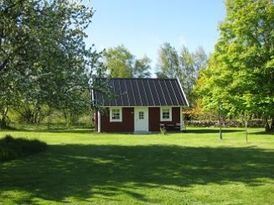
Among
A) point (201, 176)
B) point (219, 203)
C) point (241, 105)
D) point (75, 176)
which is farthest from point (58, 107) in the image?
point (241, 105)

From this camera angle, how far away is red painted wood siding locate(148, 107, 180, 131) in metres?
47.3

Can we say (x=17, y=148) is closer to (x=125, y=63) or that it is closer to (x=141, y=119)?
(x=141, y=119)

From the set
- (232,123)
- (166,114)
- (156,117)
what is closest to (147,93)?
(156,117)

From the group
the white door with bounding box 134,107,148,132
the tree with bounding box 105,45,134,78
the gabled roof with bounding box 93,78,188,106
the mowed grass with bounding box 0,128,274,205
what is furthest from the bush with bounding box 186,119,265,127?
the mowed grass with bounding box 0,128,274,205

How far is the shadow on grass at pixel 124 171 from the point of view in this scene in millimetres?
13539

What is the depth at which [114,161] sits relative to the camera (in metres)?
19.4

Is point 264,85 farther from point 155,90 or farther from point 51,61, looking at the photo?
point 51,61

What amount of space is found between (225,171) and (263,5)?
89.8 ft

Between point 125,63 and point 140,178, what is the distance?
8589cm

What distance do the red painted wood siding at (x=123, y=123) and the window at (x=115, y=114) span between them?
0.27 m

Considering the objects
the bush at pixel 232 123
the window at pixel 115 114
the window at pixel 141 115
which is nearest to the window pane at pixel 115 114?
the window at pixel 115 114

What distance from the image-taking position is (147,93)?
4875 cm

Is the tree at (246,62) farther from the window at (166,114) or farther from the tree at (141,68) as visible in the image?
the tree at (141,68)

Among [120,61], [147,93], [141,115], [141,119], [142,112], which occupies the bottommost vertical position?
[141,119]
